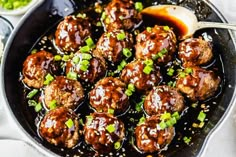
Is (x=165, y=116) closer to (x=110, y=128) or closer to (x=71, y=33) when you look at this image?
(x=110, y=128)

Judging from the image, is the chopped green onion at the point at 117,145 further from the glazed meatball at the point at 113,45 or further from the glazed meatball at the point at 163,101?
the glazed meatball at the point at 113,45

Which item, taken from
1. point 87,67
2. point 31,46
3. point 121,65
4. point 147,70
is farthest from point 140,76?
point 31,46

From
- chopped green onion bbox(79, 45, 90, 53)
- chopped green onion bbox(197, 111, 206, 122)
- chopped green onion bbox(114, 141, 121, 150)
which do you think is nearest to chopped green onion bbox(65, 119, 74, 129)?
chopped green onion bbox(114, 141, 121, 150)

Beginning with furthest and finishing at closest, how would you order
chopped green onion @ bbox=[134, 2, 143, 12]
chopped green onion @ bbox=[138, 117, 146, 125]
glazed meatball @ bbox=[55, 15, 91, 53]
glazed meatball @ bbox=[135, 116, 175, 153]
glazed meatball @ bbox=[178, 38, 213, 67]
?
chopped green onion @ bbox=[134, 2, 143, 12] < glazed meatball @ bbox=[55, 15, 91, 53] < glazed meatball @ bbox=[178, 38, 213, 67] < chopped green onion @ bbox=[138, 117, 146, 125] < glazed meatball @ bbox=[135, 116, 175, 153]

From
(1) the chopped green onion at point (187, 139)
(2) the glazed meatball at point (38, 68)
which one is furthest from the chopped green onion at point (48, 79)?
(1) the chopped green onion at point (187, 139)

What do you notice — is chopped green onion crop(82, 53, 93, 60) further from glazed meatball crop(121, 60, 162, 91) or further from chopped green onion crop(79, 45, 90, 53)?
glazed meatball crop(121, 60, 162, 91)

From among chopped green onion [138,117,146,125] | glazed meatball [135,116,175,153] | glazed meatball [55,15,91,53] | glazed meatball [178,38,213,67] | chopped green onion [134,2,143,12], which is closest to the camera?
glazed meatball [135,116,175,153]
